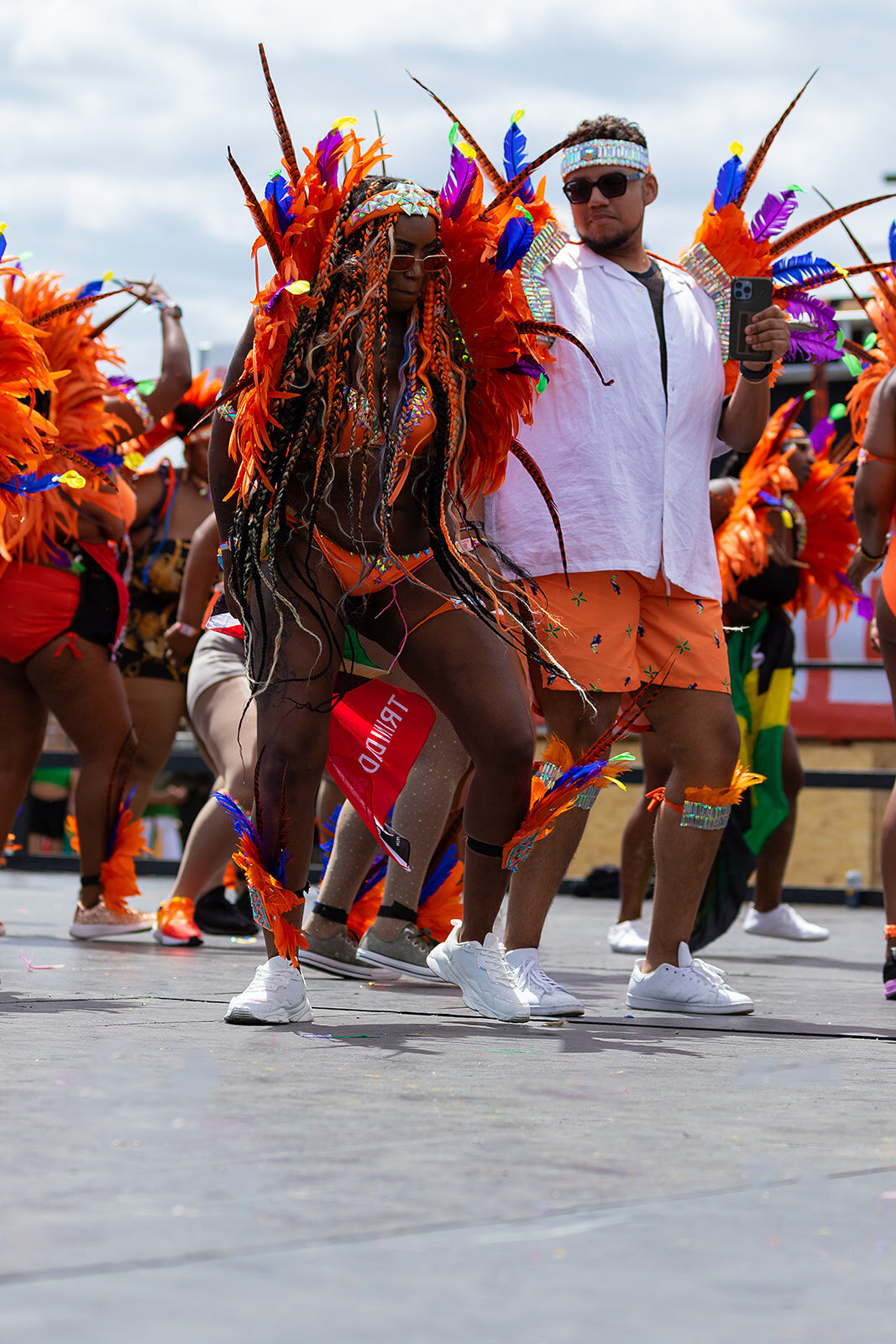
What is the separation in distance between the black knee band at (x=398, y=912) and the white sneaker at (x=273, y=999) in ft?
4.13

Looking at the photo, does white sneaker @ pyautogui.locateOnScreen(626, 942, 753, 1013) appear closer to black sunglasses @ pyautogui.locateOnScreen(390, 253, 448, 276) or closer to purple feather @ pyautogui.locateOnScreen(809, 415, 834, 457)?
black sunglasses @ pyautogui.locateOnScreen(390, 253, 448, 276)

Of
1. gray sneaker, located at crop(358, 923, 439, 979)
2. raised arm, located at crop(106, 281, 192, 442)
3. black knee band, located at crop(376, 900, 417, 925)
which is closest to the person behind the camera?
gray sneaker, located at crop(358, 923, 439, 979)

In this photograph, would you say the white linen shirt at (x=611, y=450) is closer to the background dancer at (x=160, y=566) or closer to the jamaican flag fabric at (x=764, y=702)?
the jamaican flag fabric at (x=764, y=702)

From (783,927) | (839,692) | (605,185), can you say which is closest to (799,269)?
(605,185)

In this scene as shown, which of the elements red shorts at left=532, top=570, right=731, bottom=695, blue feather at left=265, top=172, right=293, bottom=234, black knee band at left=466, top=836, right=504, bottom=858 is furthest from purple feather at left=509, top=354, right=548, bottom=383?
black knee band at left=466, top=836, right=504, bottom=858

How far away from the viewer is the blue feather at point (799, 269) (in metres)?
4.23

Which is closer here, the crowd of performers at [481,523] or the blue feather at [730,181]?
the crowd of performers at [481,523]

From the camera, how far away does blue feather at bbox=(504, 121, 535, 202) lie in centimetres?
374

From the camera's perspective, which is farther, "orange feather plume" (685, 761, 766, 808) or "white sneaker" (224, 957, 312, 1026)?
"orange feather plume" (685, 761, 766, 808)

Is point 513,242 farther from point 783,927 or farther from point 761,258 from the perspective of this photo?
point 783,927

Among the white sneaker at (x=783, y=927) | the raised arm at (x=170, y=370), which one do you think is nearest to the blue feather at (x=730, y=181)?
the raised arm at (x=170, y=370)

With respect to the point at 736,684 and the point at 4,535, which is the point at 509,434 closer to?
the point at 4,535

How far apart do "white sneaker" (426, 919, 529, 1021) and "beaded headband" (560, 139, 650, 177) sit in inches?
69.0

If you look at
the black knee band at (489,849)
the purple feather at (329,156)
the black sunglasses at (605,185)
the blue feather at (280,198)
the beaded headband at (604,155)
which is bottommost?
the black knee band at (489,849)
